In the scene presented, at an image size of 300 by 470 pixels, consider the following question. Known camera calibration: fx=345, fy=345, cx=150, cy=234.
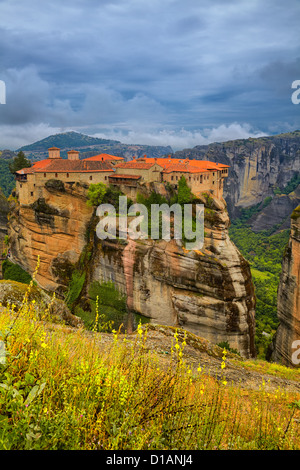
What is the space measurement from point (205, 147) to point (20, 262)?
101470 mm

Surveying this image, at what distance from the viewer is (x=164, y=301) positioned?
29.8 m

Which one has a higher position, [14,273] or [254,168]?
[254,168]

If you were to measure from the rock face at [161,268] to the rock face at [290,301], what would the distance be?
4544 mm

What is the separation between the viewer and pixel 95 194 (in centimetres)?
3450

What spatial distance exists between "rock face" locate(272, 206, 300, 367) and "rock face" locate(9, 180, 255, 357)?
14.9 ft

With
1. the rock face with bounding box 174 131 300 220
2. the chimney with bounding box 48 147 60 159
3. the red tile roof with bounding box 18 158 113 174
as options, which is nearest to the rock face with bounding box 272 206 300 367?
the red tile roof with bounding box 18 158 113 174

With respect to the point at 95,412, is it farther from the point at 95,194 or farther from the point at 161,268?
the point at 95,194

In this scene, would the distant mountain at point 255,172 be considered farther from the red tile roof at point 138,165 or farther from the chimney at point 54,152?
the red tile roof at point 138,165

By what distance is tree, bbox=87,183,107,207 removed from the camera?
113 ft

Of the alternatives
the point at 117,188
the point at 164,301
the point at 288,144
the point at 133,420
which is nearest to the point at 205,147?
the point at 288,144

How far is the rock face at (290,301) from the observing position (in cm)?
2089

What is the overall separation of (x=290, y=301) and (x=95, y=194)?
68.5ft

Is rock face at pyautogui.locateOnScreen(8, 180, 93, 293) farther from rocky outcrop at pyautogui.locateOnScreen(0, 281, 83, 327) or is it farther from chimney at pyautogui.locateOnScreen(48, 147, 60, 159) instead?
rocky outcrop at pyautogui.locateOnScreen(0, 281, 83, 327)

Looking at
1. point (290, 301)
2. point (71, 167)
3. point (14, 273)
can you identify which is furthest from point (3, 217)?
point (290, 301)
